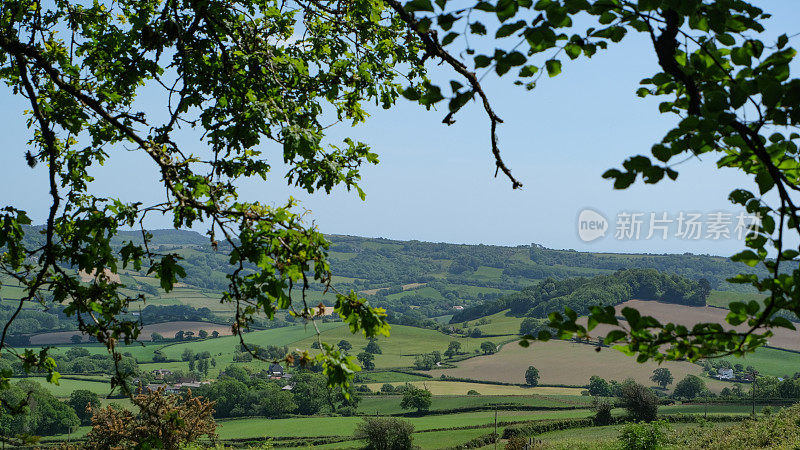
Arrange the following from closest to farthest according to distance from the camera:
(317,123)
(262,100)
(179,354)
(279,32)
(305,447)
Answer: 1. (262,100)
2. (317,123)
3. (279,32)
4. (305,447)
5. (179,354)

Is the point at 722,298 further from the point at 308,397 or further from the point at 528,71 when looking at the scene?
the point at 528,71

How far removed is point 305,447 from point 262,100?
75.4 m

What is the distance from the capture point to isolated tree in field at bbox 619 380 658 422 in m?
78.2

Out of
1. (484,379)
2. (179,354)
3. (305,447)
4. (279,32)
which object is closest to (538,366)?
(484,379)

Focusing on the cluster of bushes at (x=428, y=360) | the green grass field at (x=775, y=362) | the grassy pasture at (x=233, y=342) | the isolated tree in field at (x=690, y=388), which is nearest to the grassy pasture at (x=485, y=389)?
the cluster of bushes at (x=428, y=360)

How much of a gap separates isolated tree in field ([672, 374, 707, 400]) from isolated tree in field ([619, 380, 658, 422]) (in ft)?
86.0

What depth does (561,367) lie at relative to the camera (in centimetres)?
11712

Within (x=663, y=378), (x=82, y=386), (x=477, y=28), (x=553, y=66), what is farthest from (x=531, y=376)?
(x=477, y=28)

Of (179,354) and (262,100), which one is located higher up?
(262,100)

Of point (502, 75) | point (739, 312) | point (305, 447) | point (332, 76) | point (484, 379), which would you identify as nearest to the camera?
point (502, 75)

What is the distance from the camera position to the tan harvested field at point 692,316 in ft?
382

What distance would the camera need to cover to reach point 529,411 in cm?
8856

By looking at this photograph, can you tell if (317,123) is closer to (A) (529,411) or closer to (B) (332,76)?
(B) (332,76)

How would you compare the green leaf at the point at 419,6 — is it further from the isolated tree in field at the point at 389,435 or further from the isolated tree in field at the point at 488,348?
the isolated tree in field at the point at 488,348
